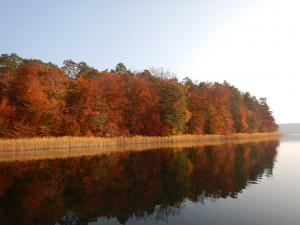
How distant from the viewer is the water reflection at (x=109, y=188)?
1278cm

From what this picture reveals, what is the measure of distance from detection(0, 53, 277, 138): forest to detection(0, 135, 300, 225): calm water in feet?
63.0

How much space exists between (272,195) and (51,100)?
38949 millimetres

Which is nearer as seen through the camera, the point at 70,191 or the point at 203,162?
the point at 70,191

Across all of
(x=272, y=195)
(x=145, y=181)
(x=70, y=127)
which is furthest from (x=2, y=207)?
(x=70, y=127)

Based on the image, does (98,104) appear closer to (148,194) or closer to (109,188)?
(109,188)

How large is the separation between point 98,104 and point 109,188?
33.9m

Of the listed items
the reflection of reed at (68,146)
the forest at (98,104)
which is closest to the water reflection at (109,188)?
the reflection of reed at (68,146)

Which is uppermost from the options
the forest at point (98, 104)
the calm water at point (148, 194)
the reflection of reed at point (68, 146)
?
the forest at point (98, 104)

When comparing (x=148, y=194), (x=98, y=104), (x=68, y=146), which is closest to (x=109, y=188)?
(x=148, y=194)

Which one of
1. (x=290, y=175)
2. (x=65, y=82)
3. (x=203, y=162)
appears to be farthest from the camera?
(x=65, y=82)

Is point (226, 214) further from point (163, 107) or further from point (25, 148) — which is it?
point (163, 107)

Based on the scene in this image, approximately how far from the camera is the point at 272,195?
52.2 ft

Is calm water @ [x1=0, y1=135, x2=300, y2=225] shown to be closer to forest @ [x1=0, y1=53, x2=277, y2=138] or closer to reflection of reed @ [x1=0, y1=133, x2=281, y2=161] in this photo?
reflection of reed @ [x1=0, y1=133, x2=281, y2=161]

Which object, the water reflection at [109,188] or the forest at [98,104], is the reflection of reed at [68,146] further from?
the water reflection at [109,188]
